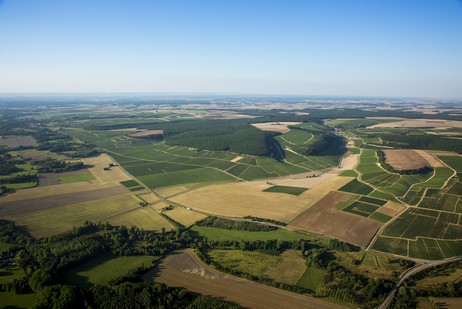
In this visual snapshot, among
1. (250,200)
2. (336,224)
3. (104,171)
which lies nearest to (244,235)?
(250,200)

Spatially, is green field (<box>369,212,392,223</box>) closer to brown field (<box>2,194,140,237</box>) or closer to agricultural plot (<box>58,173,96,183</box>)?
brown field (<box>2,194,140,237</box>)

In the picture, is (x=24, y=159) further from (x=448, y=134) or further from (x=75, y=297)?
(x=448, y=134)

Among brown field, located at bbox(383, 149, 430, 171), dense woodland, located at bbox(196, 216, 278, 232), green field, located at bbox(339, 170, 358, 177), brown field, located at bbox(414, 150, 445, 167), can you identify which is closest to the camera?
dense woodland, located at bbox(196, 216, 278, 232)

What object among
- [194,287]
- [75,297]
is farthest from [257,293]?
[75,297]

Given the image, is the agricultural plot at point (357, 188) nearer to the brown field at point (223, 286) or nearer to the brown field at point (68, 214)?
the brown field at point (223, 286)

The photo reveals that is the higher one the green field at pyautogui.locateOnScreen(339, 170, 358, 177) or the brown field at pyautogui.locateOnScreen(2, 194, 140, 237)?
the green field at pyautogui.locateOnScreen(339, 170, 358, 177)

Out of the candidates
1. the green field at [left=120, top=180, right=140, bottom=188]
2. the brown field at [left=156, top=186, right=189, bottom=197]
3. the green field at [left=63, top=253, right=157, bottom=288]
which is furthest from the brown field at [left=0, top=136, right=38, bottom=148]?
the green field at [left=63, top=253, right=157, bottom=288]
